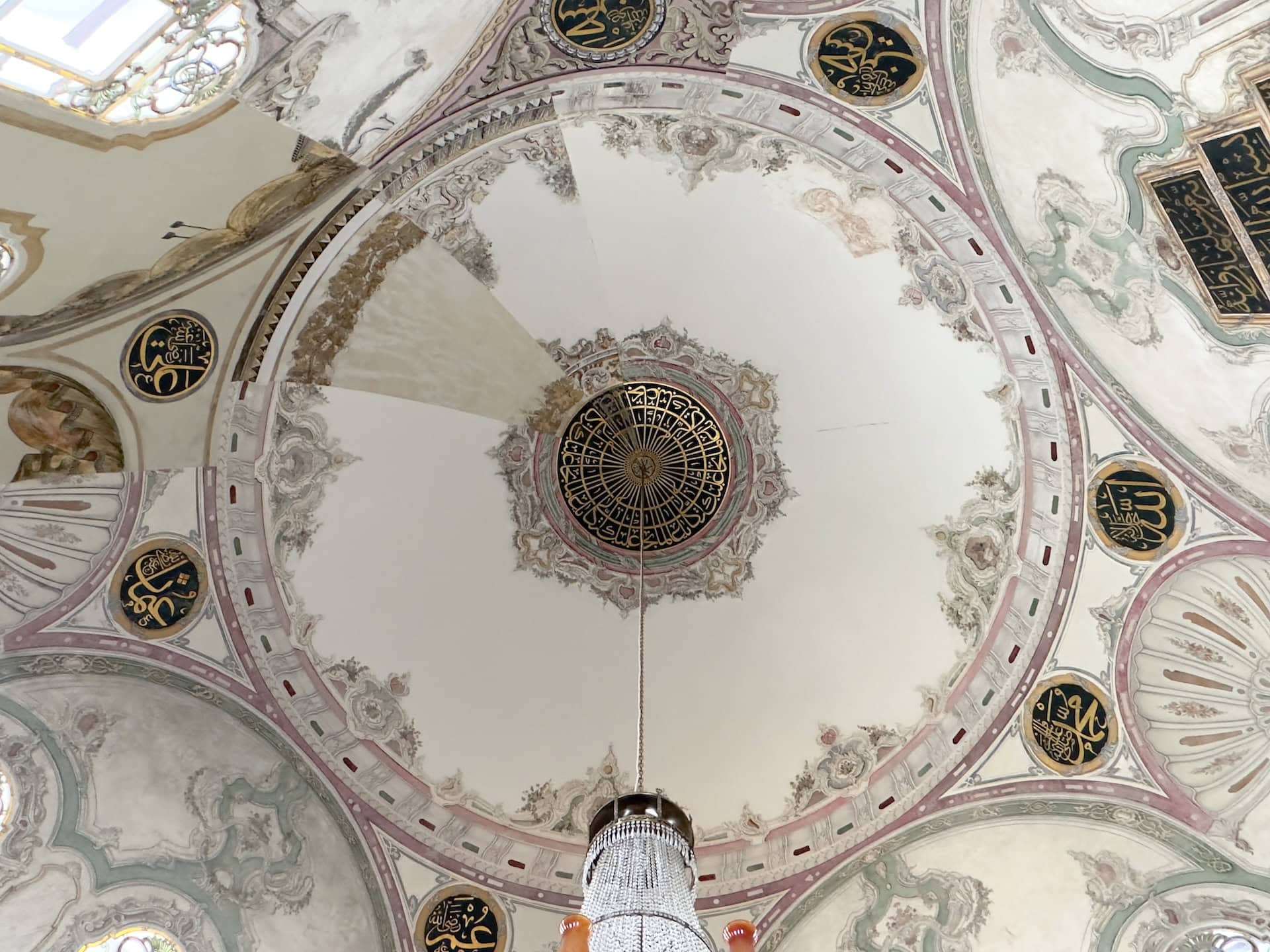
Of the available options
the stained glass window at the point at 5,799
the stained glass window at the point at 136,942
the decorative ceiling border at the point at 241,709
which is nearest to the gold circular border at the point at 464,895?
the decorative ceiling border at the point at 241,709

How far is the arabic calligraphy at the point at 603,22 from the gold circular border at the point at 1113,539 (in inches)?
195

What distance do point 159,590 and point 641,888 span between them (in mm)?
4953

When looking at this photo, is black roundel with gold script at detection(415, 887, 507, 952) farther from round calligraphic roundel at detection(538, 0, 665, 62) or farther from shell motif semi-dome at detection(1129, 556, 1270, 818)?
round calligraphic roundel at detection(538, 0, 665, 62)

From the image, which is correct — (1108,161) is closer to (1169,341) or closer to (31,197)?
(1169,341)

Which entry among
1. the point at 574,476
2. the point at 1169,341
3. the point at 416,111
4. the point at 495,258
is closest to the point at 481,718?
the point at 574,476

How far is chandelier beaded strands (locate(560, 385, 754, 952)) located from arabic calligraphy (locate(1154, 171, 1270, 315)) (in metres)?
5.04

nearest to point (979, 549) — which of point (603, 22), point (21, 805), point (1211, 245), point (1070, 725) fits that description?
point (1070, 725)

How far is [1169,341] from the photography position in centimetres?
884

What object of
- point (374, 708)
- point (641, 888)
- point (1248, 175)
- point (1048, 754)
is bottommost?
point (641, 888)

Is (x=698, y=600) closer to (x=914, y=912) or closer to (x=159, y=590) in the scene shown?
(x=914, y=912)

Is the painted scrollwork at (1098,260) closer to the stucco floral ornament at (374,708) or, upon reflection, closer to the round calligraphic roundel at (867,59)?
the round calligraphic roundel at (867,59)

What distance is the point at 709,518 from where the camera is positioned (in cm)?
1193

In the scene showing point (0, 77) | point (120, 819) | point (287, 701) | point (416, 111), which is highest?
point (416, 111)

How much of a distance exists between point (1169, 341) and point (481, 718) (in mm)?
6898
